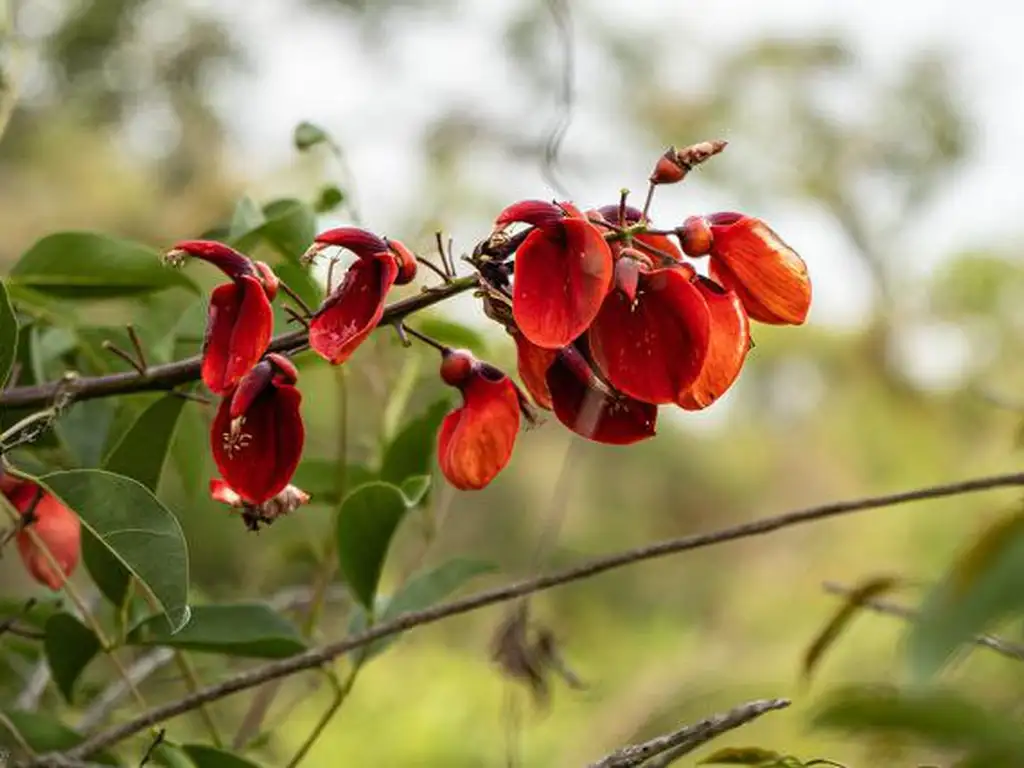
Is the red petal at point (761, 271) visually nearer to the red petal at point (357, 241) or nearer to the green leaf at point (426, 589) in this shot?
the red petal at point (357, 241)

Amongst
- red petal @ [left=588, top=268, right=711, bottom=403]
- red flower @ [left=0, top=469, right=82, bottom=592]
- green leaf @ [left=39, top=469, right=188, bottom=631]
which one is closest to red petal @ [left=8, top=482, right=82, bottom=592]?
red flower @ [left=0, top=469, right=82, bottom=592]

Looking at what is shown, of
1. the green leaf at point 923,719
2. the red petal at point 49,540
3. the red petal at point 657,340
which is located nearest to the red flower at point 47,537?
the red petal at point 49,540

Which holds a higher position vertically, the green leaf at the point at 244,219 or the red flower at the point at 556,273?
the green leaf at the point at 244,219

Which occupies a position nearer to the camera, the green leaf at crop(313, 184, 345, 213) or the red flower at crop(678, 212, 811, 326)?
the red flower at crop(678, 212, 811, 326)

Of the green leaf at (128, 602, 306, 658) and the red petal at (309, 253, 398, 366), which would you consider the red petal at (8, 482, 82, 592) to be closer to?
the green leaf at (128, 602, 306, 658)

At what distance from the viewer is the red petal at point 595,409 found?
0.34m

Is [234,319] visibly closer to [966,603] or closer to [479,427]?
[479,427]

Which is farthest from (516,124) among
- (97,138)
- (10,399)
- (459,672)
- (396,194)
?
(97,138)

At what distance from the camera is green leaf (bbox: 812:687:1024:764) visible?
0.62 ft

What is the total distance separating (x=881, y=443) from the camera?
A: 338 cm

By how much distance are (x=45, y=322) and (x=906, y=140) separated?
6.38m

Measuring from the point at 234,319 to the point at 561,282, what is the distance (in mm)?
81

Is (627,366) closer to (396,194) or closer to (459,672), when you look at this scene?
(459,672)

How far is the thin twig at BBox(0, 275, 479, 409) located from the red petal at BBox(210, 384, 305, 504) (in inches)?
0.7
